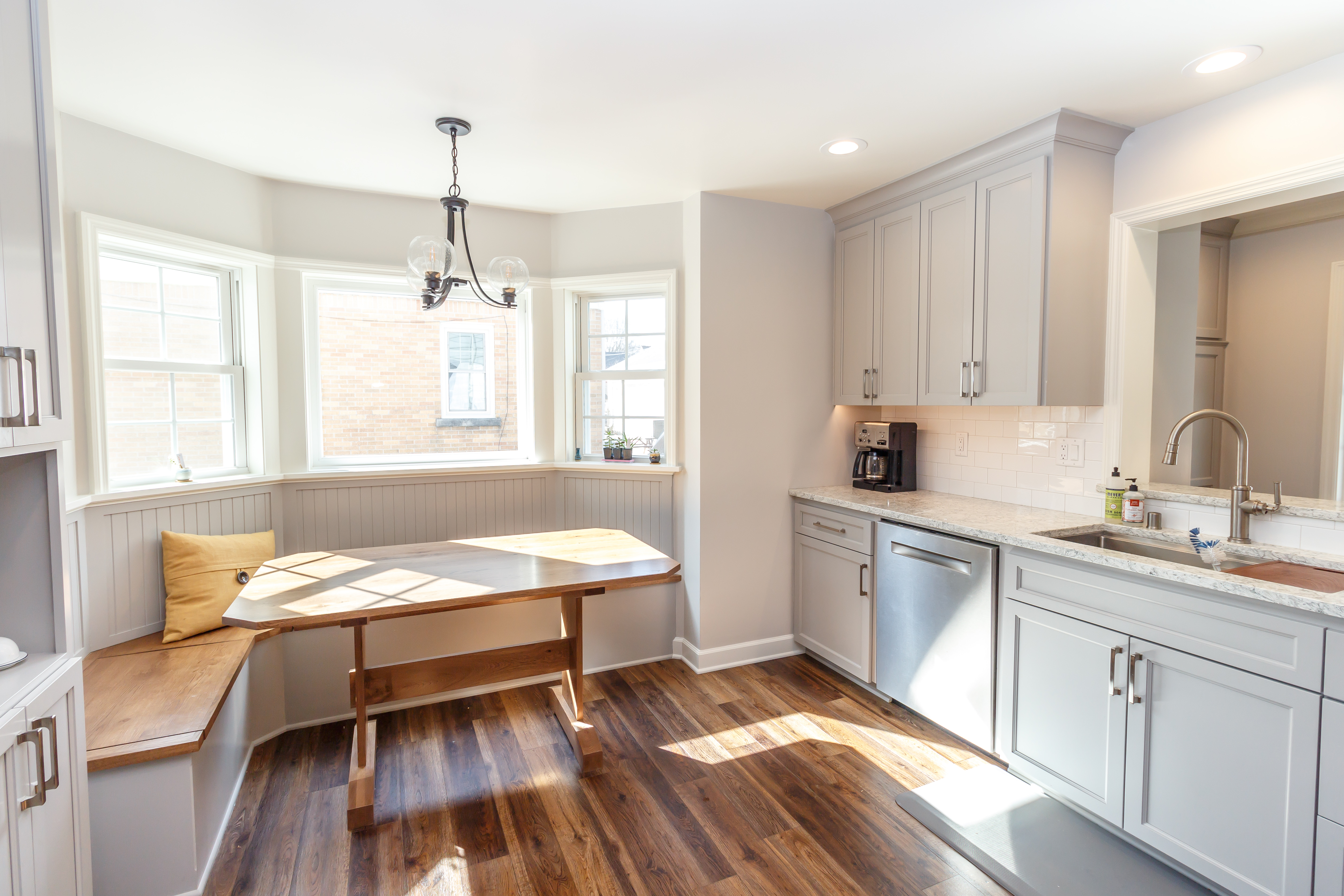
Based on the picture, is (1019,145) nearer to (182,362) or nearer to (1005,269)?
(1005,269)

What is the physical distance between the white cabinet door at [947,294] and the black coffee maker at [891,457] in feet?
1.07

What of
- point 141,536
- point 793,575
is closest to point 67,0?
point 141,536

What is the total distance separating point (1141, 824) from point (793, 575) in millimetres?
1878

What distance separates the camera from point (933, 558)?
2.72 m

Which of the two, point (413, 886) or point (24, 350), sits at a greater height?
point (24, 350)

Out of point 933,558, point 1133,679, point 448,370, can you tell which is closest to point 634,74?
point 448,370

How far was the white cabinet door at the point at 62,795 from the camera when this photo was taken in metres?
1.31

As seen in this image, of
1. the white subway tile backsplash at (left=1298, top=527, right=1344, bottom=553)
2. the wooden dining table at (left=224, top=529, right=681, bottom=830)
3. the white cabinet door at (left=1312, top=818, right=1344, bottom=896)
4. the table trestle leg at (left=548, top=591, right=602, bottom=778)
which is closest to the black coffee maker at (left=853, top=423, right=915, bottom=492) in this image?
the wooden dining table at (left=224, top=529, right=681, bottom=830)

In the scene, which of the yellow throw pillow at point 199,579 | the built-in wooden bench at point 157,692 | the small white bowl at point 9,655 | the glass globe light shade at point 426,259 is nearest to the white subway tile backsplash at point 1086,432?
the glass globe light shade at point 426,259

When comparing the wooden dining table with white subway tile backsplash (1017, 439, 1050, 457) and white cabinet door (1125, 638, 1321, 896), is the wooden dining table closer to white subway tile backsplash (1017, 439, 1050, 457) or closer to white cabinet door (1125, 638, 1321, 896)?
white cabinet door (1125, 638, 1321, 896)

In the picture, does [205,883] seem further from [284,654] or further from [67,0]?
[67,0]

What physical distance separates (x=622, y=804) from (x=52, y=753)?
1.65m

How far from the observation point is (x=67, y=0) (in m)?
1.71

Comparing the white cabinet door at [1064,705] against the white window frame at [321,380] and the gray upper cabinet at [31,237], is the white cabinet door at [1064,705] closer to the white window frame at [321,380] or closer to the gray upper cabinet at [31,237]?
the white window frame at [321,380]
